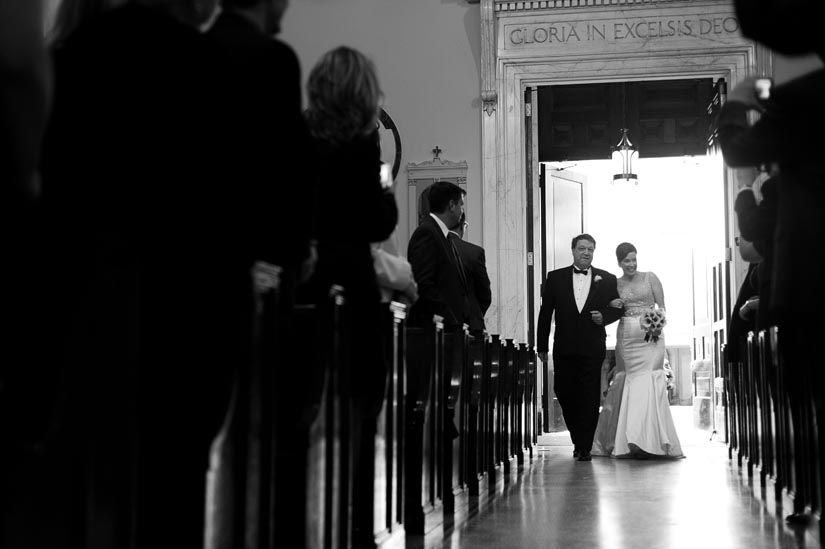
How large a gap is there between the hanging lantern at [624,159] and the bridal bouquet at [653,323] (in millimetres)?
3540

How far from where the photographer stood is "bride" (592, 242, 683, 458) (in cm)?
915

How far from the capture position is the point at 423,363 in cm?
459

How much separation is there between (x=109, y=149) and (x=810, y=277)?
1538 millimetres

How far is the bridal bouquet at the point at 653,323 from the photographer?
30.6ft

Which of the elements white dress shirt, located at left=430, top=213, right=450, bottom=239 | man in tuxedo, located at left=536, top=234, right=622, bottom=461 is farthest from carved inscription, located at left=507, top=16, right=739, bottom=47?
white dress shirt, located at left=430, top=213, right=450, bottom=239

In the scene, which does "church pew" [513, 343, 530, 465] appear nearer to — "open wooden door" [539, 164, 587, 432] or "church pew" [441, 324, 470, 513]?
"church pew" [441, 324, 470, 513]

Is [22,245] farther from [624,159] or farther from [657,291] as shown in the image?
[624,159]

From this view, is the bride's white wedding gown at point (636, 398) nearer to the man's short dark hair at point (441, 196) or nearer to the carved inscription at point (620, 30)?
the carved inscription at point (620, 30)

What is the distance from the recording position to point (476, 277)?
770 cm

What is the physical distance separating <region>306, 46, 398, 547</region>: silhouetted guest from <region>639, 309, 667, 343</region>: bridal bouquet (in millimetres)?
6273

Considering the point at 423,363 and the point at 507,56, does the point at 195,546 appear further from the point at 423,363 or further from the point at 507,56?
the point at 507,56

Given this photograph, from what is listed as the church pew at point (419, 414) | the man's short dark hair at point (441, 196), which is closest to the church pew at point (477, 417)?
the man's short dark hair at point (441, 196)

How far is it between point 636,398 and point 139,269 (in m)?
7.77

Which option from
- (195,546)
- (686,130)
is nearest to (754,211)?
(195,546)
